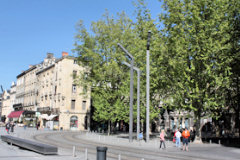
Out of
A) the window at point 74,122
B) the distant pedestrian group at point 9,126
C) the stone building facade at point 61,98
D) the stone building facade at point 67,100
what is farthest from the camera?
the window at point 74,122

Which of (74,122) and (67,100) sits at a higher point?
(67,100)

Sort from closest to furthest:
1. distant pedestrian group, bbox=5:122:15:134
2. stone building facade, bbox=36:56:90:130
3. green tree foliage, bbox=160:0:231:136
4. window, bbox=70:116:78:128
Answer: green tree foliage, bbox=160:0:231:136 → distant pedestrian group, bbox=5:122:15:134 → stone building facade, bbox=36:56:90:130 → window, bbox=70:116:78:128

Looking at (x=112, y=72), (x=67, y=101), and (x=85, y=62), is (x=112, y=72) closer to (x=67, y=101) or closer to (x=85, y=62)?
(x=85, y=62)

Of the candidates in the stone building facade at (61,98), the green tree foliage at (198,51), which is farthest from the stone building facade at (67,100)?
the green tree foliage at (198,51)

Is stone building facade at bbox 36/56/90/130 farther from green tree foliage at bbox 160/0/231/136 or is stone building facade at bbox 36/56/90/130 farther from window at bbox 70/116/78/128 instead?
green tree foliage at bbox 160/0/231/136

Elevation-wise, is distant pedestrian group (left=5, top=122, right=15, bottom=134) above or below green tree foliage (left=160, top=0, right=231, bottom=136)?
below

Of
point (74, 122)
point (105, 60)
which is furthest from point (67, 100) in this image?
point (105, 60)

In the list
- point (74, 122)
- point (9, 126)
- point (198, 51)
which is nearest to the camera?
point (198, 51)

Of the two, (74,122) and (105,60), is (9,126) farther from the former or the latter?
(74,122)

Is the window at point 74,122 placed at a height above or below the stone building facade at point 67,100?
below

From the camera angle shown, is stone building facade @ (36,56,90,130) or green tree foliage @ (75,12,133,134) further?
stone building facade @ (36,56,90,130)

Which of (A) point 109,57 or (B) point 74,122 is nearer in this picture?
(A) point 109,57

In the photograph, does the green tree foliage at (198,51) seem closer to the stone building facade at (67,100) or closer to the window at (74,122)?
the stone building facade at (67,100)

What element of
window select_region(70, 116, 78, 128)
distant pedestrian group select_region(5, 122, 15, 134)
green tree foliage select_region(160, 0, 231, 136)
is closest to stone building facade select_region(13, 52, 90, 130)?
window select_region(70, 116, 78, 128)
